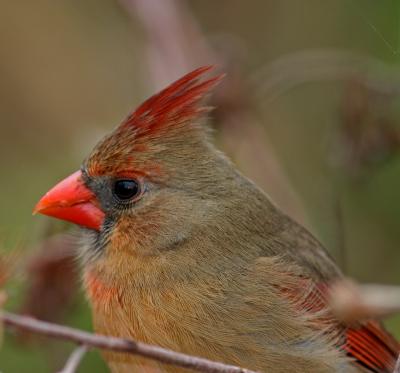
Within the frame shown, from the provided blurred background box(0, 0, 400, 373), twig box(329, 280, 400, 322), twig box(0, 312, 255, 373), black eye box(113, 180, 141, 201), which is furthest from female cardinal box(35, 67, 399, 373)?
twig box(329, 280, 400, 322)

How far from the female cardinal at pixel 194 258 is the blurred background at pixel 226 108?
0.38 metres

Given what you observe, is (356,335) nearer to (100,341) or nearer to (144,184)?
(144,184)

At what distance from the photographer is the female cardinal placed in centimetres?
334

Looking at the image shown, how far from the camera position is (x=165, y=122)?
371 cm

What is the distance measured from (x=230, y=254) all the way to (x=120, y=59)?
3.31m

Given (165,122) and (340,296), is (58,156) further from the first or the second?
(340,296)

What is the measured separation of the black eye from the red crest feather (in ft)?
0.71

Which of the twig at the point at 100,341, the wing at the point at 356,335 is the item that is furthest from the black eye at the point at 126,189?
the twig at the point at 100,341

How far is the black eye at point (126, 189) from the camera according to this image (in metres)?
3.77

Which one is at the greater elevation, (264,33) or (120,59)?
(264,33)

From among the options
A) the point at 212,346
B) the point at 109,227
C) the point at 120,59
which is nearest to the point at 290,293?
the point at 212,346

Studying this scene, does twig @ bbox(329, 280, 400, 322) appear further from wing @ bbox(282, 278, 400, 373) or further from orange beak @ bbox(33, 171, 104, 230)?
orange beak @ bbox(33, 171, 104, 230)

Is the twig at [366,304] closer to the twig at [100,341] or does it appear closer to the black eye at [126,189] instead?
the twig at [100,341]

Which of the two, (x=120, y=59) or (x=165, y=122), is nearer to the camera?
(x=165, y=122)
